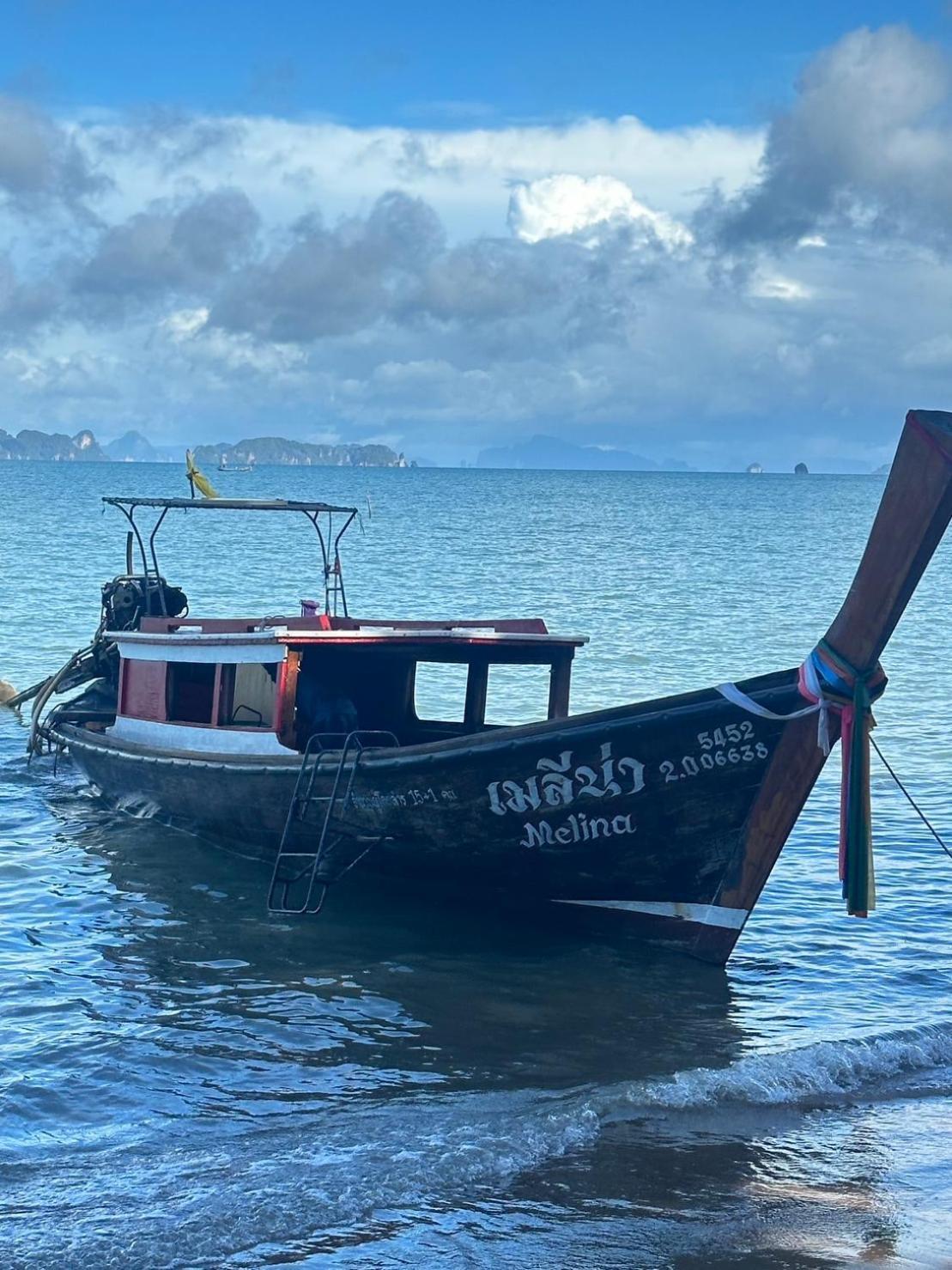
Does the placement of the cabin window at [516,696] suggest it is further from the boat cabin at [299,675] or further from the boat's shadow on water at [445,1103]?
the boat's shadow on water at [445,1103]

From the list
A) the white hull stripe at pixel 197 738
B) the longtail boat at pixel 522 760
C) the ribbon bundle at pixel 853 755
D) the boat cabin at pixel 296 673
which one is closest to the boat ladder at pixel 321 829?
the longtail boat at pixel 522 760

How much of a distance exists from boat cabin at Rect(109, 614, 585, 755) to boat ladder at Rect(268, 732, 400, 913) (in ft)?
1.16

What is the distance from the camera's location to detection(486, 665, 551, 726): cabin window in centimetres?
2069

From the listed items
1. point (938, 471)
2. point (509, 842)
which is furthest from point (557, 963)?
point (938, 471)

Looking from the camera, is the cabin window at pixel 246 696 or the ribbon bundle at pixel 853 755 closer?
the ribbon bundle at pixel 853 755

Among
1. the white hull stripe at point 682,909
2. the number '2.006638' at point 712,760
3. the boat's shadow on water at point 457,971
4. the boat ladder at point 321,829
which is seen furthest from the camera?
the boat ladder at point 321,829

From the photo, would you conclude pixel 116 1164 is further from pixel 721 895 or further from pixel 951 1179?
pixel 721 895

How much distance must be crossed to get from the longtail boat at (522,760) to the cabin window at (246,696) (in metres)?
0.02

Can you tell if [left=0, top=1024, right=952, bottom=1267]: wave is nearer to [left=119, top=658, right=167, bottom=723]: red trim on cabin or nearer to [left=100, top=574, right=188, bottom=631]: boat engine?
[left=119, top=658, right=167, bottom=723]: red trim on cabin

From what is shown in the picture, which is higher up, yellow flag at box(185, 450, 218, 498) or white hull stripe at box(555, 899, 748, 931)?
yellow flag at box(185, 450, 218, 498)

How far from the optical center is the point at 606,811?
1062 cm

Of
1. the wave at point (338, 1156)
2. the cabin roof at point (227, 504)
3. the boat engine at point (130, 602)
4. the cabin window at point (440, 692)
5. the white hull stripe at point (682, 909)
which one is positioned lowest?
the wave at point (338, 1156)

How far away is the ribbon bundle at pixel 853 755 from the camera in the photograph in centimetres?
944

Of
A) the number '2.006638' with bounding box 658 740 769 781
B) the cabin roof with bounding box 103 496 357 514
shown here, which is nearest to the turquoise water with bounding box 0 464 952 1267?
the number '2.006638' with bounding box 658 740 769 781
